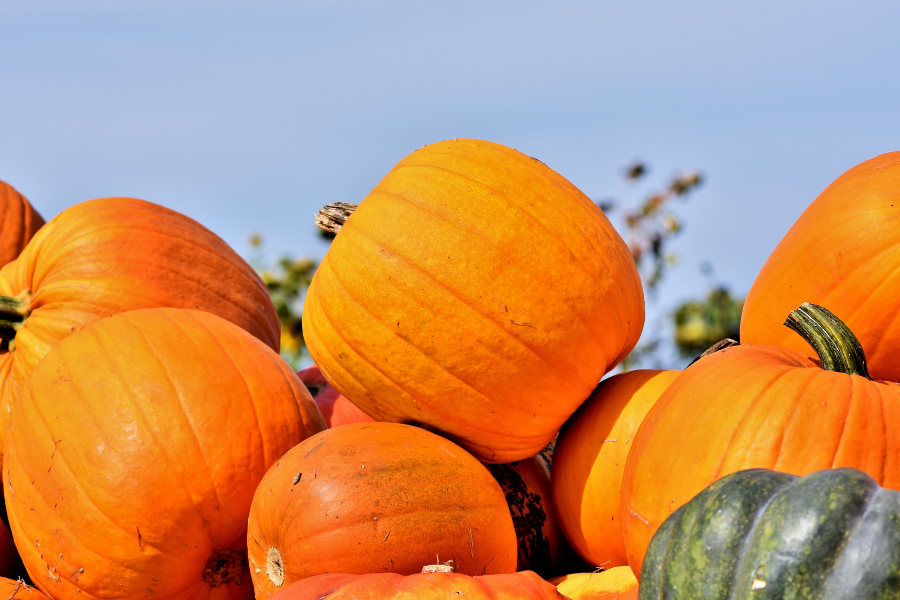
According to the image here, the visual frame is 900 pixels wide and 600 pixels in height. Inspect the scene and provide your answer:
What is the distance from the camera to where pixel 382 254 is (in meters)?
1.93

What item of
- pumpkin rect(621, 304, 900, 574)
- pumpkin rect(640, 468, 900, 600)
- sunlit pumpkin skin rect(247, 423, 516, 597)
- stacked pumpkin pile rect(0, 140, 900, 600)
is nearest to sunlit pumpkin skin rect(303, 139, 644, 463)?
stacked pumpkin pile rect(0, 140, 900, 600)

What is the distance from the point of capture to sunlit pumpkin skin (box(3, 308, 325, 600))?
187 cm

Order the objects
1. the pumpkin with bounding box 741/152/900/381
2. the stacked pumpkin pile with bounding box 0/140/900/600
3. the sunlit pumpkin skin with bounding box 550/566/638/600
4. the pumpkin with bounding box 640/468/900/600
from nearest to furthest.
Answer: the pumpkin with bounding box 640/468/900/600, the stacked pumpkin pile with bounding box 0/140/900/600, the sunlit pumpkin skin with bounding box 550/566/638/600, the pumpkin with bounding box 741/152/900/381

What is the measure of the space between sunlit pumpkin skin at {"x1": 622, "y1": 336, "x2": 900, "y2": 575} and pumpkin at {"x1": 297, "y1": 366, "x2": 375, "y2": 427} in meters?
1.12

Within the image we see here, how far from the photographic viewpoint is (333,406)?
2830 millimetres

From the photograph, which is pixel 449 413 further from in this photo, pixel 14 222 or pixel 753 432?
pixel 14 222

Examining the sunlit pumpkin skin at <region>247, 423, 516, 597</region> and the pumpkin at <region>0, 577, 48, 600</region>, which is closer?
the sunlit pumpkin skin at <region>247, 423, 516, 597</region>

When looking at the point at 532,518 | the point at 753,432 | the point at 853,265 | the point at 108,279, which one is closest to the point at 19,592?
the point at 108,279

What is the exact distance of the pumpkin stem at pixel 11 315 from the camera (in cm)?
272

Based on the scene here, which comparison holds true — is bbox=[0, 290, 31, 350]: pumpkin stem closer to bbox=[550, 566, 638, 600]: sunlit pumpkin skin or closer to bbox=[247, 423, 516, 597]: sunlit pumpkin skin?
bbox=[247, 423, 516, 597]: sunlit pumpkin skin

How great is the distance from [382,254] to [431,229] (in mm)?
146

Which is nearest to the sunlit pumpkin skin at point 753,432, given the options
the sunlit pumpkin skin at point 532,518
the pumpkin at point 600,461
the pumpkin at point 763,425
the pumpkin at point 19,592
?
the pumpkin at point 763,425

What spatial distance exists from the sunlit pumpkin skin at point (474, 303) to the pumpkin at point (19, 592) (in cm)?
105

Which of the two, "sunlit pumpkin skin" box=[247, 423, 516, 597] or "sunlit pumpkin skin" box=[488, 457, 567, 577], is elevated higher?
"sunlit pumpkin skin" box=[247, 423, 516, 597]
